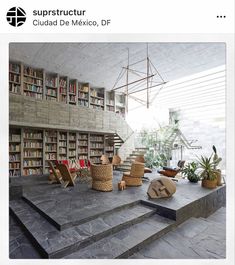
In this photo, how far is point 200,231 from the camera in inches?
79.1

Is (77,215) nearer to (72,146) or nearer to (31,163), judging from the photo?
(31,163)

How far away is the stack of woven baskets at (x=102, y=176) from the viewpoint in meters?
2.88

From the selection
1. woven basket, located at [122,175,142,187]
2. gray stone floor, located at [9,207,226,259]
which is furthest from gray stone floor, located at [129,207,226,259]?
woven basket, located at [122,175,142,187]

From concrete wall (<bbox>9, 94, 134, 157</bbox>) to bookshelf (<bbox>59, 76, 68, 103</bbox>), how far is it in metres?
0.58

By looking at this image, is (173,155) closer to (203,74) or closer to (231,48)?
(203,74)

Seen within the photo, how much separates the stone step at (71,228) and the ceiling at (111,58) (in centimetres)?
291

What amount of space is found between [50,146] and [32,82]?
209cm

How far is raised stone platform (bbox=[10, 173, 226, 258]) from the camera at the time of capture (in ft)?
4.85

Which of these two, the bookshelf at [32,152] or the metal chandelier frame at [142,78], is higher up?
the metal chandelier frame at [142,78]

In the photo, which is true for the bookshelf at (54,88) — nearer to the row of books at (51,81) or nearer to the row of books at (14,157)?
the row of books at (51,81)

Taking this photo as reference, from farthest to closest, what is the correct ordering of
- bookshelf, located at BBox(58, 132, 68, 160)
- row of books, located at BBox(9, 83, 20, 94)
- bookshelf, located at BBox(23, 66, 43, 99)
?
bookshelf, located at BBox(58, 132, 68, 160), bookshelf, located at BBox(23, 66, 43, 99), row of books, located at BBox(9, 83, 20, 94)

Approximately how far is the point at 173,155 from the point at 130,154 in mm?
1945

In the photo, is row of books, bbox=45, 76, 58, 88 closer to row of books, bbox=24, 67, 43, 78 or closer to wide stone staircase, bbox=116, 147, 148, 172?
row of books, bbox=24, 67, 43, 78
